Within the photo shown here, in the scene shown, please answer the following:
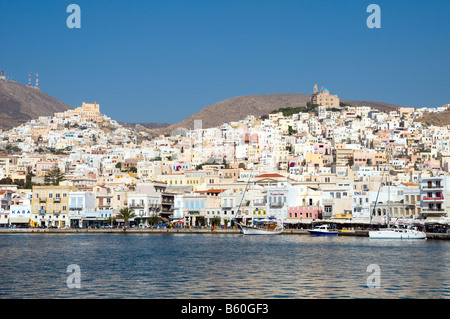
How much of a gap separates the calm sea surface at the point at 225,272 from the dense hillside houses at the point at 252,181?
26517mm

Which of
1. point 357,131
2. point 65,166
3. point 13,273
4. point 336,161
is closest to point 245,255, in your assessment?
point 13,273

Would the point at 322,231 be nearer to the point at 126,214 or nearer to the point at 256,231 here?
the point at 256,231

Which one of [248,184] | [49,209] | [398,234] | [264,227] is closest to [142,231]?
[264,227]

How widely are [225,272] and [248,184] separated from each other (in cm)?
5969

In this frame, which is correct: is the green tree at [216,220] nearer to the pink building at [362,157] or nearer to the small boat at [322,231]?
the small boat at [322,231]

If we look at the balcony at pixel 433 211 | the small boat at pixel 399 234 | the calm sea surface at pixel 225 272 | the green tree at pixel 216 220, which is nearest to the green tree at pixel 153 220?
the green tree at pixel 216 220

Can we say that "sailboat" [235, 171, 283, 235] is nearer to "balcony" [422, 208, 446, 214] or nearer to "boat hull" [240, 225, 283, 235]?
"boat hull" [240, 225, 283, 235]

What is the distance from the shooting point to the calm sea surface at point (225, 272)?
24922mm

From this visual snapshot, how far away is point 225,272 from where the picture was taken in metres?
31.8

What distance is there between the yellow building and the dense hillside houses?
122mm

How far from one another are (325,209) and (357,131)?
102 metres

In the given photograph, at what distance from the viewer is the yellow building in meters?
84.1

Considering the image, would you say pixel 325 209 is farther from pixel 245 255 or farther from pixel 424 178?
pixel 245 255

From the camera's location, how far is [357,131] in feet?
573
